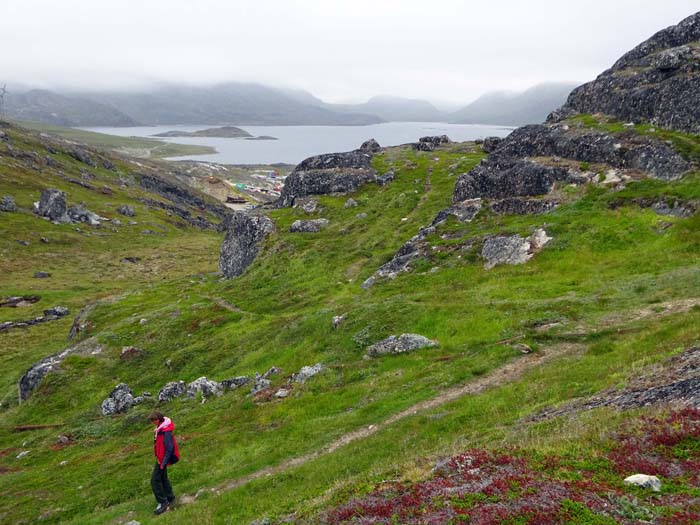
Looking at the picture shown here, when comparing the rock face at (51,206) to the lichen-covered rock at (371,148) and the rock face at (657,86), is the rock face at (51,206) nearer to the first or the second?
the lichen-covered rock at (371,148)

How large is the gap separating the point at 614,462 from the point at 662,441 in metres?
1.58

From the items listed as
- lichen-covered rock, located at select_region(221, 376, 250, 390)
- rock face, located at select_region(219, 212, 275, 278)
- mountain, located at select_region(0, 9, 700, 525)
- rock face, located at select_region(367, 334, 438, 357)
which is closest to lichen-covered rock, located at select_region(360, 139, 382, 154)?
mountain, located at select_region(0, 9, 700, 525)

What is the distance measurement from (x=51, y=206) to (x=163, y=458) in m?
172

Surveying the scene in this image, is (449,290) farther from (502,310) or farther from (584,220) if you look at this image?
(584,220)

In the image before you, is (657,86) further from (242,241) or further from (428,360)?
(242,241)

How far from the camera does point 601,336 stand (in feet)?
86.3

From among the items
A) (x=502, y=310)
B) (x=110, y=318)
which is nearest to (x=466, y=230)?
(x=502, y=310)

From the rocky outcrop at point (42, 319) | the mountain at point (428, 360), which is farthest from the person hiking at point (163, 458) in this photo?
the rocky outcrop at point (42, 319)

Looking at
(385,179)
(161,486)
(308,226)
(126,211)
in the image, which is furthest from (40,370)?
(126,211)

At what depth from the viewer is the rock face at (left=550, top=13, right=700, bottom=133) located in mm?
48438

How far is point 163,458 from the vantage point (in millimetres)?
20484

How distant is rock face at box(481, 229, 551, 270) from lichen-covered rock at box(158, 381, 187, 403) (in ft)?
90.5

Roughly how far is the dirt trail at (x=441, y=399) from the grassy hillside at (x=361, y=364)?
0.36 ft

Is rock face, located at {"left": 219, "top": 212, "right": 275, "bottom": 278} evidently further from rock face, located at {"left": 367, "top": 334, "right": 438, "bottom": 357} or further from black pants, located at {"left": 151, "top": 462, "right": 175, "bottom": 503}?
black pants, located at {"left": 151, "top": 462, "right": 175, "bottom": 503}
